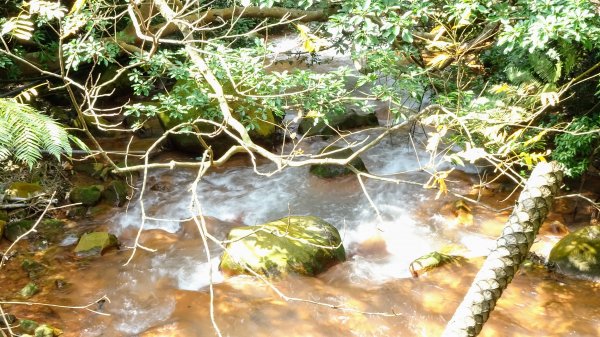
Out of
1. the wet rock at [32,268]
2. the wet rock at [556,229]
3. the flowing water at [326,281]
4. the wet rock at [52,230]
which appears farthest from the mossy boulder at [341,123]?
the wet rock at [32,268]

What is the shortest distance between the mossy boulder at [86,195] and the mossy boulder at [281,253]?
2.58 meters

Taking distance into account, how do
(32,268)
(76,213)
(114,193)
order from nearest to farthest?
1. (32,268)
2. (76,213)
3. (114,193)

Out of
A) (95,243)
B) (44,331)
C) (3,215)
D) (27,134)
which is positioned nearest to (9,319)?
(44,331)

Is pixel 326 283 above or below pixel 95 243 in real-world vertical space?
above

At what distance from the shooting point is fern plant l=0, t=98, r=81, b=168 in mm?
1985

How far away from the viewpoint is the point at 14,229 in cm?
618

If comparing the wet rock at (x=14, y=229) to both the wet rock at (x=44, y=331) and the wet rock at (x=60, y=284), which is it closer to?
the wet rock at (x=60, y=284)

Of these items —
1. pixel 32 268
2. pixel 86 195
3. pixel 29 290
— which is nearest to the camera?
pixel 29 290

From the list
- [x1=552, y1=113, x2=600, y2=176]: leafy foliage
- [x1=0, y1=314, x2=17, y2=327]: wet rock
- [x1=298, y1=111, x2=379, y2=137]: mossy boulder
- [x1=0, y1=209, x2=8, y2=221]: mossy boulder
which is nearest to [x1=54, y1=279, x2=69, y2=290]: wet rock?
[x1=0, y1=314, x2=17, y2=327]: wet rock

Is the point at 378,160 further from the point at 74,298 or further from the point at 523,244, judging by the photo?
the point at 523,244

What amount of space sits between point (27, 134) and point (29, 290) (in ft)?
12.5

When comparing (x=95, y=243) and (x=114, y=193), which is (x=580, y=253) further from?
(x=114, y=193)

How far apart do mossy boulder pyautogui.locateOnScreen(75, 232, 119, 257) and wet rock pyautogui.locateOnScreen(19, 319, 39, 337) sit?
1590 millimetres

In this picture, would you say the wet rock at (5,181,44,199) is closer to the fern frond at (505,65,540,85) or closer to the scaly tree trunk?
the scaly tree trunk
